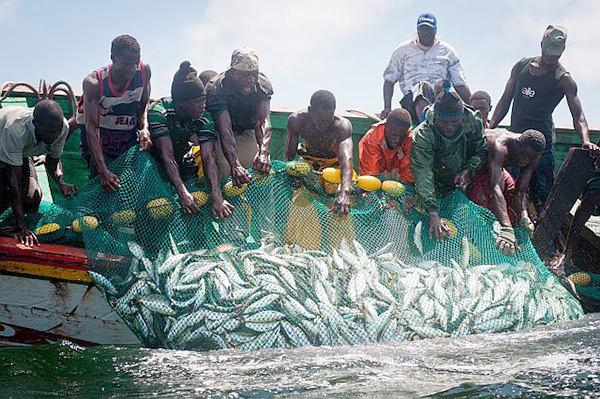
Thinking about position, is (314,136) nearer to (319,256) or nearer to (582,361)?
(319,256)

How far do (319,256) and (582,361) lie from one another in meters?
2.24

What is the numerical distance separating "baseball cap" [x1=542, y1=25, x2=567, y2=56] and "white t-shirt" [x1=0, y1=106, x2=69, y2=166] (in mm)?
5248

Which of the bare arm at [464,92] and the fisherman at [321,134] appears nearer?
the fisherman at [321,134]

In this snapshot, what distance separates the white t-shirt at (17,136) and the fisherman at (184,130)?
38.0 inches

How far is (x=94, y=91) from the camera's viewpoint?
635cm

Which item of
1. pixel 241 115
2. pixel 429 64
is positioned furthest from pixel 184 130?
pixel 429 64

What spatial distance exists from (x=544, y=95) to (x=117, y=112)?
186 inches

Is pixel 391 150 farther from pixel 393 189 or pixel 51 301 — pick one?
pixel 51 301

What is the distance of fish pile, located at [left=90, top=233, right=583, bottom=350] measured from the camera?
5473mm

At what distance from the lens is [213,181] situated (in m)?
6.09

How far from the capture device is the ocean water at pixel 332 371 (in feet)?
15.4

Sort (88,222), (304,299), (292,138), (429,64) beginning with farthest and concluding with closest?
(429,64) < (292,138) < (88,222) < (304,299)

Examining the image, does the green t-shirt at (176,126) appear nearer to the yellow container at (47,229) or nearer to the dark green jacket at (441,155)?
the yellow container at (47,229)

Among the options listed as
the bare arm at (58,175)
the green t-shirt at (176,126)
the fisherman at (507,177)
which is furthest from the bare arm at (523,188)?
the bare arm at (58,175)
